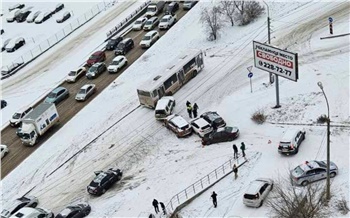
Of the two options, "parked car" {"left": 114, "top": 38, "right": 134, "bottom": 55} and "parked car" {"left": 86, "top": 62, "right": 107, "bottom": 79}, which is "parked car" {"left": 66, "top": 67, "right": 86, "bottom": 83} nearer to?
"parked car" {"left": 86, "top": 62, "right": 107, "bottom": 79}

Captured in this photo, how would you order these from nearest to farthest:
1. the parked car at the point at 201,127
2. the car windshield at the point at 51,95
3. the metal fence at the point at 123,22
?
1. the parked car at the point at 201,127
2. the car windshield at the point at 51,95
3. the metal fence at the point at 123,22

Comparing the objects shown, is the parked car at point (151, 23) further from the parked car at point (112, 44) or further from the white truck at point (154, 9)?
the parked car at point (112, 44)

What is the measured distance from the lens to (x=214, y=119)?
162ft

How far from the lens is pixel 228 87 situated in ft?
183

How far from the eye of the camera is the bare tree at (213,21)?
217ft

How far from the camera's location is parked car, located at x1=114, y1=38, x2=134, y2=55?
68119mm

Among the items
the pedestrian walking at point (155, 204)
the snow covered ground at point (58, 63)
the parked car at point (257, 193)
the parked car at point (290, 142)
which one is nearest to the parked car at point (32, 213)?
the pedestrian walking at point (155, 204)

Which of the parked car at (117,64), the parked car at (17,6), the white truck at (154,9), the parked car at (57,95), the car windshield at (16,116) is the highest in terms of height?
the white truck at (154,9)

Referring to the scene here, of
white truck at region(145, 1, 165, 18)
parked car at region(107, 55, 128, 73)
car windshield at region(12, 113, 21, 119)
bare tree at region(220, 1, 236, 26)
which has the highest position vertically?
bare tree at region(220, 1, 236, 26)

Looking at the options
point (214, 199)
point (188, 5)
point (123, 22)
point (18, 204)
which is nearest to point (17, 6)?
point (123, 22)

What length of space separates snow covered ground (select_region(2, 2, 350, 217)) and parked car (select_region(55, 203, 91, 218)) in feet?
2.01

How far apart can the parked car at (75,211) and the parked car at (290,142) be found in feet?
50.6

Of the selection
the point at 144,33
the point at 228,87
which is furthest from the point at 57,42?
the point at 228,87

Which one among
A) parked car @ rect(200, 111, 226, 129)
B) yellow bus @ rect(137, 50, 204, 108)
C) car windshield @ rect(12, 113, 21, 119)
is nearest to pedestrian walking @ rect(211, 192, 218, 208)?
parked car @ rect(200, 111, 226, 129)
